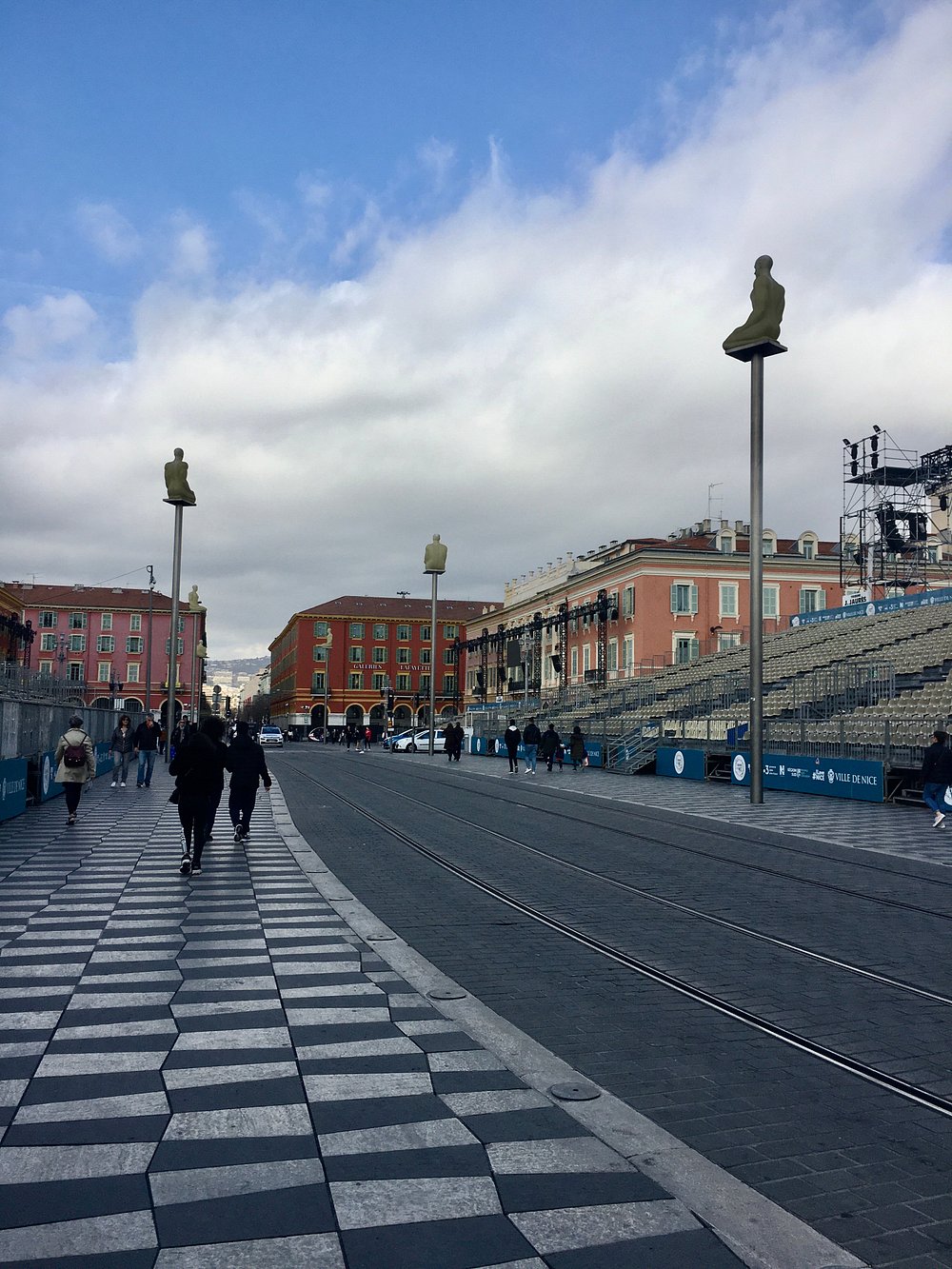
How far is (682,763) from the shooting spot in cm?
3181

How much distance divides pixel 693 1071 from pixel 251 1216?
2506 millimetres

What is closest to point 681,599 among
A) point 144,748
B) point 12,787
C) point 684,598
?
point 684,598

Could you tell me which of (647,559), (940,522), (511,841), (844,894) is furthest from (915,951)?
(940,522)

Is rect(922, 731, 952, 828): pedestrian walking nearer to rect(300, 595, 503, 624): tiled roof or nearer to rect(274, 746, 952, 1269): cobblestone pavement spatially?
rect(274, 746, 952, 1269): cobblestone pavement

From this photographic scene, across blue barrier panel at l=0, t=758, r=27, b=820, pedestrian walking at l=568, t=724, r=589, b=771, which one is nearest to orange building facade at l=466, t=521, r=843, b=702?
pedestrian walking at l=568, t=724, r=589, b=771

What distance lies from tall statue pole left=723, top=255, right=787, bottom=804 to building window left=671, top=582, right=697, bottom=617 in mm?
38725

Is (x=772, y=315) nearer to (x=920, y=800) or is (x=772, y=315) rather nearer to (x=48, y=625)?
(x=920, y=800)

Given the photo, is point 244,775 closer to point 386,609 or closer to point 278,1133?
point 278,1133

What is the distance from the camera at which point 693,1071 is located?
5.32 meters

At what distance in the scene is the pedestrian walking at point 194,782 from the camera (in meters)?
11.8

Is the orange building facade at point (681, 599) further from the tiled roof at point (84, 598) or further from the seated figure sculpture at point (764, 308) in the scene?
the tiled roof at point (84, 598)

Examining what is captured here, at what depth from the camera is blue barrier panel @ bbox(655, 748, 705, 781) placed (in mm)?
30891

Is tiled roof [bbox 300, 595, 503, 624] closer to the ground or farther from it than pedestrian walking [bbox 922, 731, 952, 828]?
farther from it

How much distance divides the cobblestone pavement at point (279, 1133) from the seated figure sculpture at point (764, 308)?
676 inches
